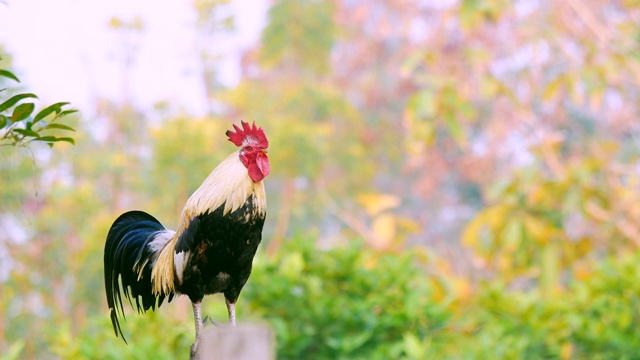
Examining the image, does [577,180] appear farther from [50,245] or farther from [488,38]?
[488,38]

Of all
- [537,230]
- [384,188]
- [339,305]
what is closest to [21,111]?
[339,305]

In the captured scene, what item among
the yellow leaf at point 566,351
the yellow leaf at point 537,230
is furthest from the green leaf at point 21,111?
the yellow leaf at point 537,230

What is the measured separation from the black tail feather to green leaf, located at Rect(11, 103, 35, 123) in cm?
35

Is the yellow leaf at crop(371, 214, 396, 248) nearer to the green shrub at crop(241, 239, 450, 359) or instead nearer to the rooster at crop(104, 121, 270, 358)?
the green shrub at crop(241, 239, 450, 359)

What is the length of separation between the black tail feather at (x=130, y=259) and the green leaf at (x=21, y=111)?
349mm

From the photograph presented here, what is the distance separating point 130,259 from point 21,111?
428 mm

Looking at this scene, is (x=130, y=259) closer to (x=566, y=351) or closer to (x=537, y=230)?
(x=566, y=351)

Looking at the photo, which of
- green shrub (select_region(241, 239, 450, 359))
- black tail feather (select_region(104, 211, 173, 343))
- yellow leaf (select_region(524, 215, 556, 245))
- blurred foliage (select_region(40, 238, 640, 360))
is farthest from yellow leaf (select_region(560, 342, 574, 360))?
black tail feather (select_region(104, 211, 173, 343))

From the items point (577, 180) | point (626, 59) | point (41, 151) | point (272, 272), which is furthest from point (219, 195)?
point (41, 151)

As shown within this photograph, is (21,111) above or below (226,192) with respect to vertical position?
above

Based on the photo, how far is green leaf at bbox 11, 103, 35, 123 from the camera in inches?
67.0

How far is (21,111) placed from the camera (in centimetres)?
171

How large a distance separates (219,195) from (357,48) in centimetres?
1168

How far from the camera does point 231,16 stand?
30.3 feet
